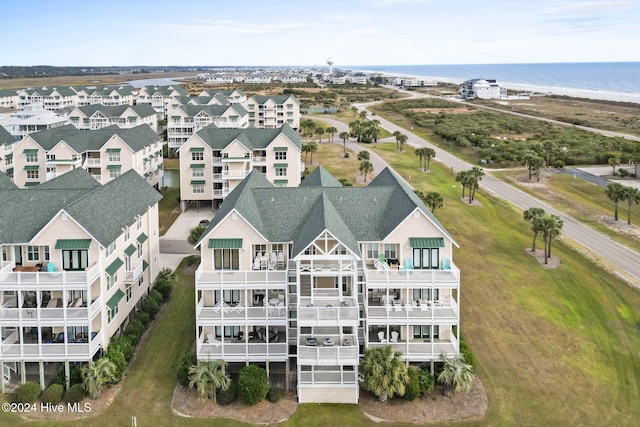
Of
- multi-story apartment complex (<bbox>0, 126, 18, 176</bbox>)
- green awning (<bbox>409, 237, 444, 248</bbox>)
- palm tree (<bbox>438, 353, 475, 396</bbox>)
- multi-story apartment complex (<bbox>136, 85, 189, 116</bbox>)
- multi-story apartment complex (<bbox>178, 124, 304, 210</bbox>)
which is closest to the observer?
palm tree (<bbox>438, 353, 475, 396</bbox>)

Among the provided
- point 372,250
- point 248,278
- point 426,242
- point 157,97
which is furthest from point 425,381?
point 157,97

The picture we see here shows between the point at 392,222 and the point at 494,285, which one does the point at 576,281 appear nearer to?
the point at 494,285

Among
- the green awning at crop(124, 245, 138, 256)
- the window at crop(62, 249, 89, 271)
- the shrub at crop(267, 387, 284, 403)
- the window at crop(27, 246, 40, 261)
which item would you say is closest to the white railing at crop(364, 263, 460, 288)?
the shrub at crop(267, 387, 284, 403)

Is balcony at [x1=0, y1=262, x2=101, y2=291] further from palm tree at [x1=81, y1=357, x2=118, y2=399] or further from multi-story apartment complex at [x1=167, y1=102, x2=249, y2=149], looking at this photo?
multi-story apartment complex at [x1=167, y1=102, x2=249, y2=149]

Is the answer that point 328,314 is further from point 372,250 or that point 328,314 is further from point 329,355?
point 372,250

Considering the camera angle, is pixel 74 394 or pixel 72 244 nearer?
pixel 74 394
